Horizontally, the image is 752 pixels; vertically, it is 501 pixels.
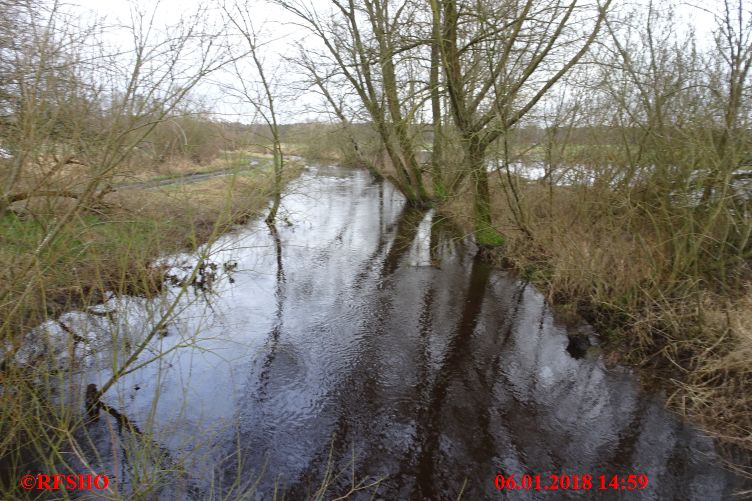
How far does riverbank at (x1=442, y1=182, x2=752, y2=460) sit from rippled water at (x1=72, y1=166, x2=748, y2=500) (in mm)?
425

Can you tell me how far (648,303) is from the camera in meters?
7.02

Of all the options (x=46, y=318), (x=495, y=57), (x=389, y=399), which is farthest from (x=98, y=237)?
(x=495, y=57)

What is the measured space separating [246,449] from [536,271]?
24.7 ft

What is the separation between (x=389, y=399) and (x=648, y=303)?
186 inches

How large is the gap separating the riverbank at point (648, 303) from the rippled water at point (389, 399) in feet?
1.40

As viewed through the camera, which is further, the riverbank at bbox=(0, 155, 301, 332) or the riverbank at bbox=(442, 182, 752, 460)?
the riverbank at bbox=(442, 182, 752, 460)

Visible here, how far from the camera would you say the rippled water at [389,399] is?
4.50 m

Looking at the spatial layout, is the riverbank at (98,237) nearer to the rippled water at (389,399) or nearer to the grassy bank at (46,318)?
the grassy bank at (46,318)

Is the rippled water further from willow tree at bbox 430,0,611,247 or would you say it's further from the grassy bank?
willow tree at bbox 430,0,611,247

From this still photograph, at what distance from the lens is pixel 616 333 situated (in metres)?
7.24

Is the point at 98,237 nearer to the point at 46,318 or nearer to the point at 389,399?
the point at 46,318

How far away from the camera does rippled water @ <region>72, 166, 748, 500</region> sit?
450cm

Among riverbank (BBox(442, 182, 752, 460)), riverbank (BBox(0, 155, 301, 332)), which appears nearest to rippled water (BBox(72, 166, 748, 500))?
riverbank (BBox(442, 182, 752, 460))

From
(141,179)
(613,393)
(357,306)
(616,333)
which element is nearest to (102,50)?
(141,179)
